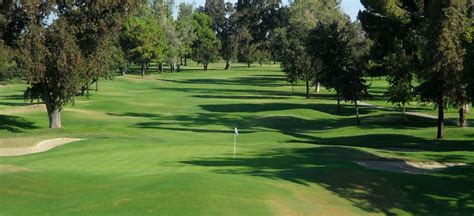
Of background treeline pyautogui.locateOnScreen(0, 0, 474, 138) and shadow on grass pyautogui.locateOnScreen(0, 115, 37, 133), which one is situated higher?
background treeline pyautogui.locateOnScreen(0, 0, 474, 138)

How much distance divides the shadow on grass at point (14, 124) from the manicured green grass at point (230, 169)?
0.13 metres

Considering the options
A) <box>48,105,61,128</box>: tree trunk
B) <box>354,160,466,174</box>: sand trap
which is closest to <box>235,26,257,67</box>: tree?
<box>48,105,61,128</box>: tree trunk

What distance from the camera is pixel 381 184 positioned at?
19.3 m

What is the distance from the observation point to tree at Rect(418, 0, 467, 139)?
34688 mm

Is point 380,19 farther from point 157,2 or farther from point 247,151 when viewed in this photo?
point 157,2

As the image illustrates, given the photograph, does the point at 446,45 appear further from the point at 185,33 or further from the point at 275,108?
the point at 185,33

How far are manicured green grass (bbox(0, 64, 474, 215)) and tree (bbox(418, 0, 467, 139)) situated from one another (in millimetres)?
4018

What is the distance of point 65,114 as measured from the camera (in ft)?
174

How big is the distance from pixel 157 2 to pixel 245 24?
134ft

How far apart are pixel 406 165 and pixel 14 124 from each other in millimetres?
29494

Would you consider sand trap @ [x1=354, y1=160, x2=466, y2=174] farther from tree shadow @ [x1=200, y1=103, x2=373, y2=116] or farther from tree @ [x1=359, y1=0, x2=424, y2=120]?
tree shadow @ [x1=200, y1=103, x2=373, y2=116]

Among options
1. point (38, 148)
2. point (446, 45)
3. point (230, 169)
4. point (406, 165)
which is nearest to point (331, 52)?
point (446, 45)

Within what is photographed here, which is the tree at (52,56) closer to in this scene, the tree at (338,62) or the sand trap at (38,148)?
the sand trap at (38,148)

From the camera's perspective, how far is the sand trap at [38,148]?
29906mm
